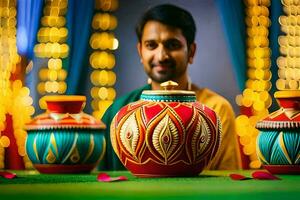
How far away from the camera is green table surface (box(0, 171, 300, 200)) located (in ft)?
3.16

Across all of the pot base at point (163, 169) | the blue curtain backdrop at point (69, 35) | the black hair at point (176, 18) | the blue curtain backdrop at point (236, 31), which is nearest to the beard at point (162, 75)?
the black hair at point (176, 18)

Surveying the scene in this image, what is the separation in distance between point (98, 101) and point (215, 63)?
779 millimetres

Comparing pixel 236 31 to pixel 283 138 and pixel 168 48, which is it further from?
pixel 283 138

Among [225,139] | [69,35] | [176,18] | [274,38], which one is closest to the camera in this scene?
[225,139]

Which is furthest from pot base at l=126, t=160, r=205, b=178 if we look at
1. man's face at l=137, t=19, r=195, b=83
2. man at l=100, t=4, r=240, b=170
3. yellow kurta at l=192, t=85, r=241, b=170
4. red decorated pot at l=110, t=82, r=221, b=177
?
man's face at l=137, t=19, r=195, b=83

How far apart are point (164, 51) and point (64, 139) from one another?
1.07m

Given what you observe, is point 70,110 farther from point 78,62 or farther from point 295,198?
point 78,62

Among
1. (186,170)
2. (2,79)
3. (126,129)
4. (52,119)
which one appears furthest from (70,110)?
(2,79)

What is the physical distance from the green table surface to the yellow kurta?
2.26ft

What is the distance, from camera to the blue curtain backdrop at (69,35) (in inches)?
151

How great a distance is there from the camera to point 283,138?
1386 mm

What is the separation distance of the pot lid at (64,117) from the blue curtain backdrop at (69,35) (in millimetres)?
2435

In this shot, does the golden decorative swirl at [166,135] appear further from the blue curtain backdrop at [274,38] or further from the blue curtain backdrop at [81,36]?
the blue curtain backdrop at [274,38]

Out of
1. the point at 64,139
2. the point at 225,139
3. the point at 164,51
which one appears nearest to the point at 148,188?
the point at 64,139
